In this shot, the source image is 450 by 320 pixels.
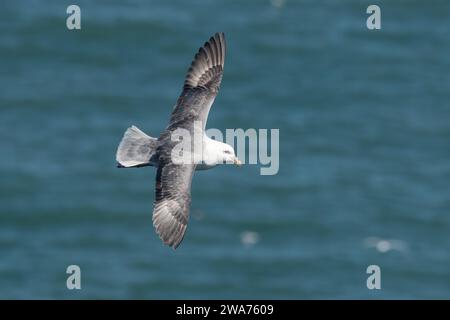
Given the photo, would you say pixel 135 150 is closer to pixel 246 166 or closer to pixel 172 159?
pixel 172 159

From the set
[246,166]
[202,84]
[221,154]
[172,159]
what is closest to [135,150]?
[172,159]

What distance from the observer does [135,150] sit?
16.2 meters

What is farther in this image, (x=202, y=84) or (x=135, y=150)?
(x=202, y=84)

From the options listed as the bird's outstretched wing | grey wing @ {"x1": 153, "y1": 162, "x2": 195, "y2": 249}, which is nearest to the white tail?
the bird's outstretched wing

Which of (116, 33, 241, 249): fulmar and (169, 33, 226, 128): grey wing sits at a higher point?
(169, 33, 226, 128): grey wing

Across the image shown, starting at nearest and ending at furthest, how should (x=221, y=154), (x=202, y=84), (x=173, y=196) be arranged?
(x=173, y=196)
(x=221, y=154)
(x=202, y=84)

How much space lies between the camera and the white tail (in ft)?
52.3

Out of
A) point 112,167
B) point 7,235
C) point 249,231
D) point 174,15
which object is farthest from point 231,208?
point 174,15

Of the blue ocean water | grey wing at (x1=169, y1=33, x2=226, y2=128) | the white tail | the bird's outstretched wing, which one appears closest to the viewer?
the bird's outstretched wing

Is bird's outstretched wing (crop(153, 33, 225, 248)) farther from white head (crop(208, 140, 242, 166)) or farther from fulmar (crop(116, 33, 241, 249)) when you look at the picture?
white head (crop(208, 140, 242, 166))

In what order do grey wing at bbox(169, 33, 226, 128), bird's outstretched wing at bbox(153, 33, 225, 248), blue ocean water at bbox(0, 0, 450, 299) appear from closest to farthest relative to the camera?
1. bird's outstretched wing at bbox(153, 33, 225, 248)
2. grey wing at bbox(169, 33, 226, 128)
3. blue ocean water at bbox(0, 0, 450, 299)

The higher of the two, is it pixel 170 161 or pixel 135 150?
pixel 135 150

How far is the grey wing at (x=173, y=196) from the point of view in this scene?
15586 millimetres

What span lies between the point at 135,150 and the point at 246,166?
26.4 meters
